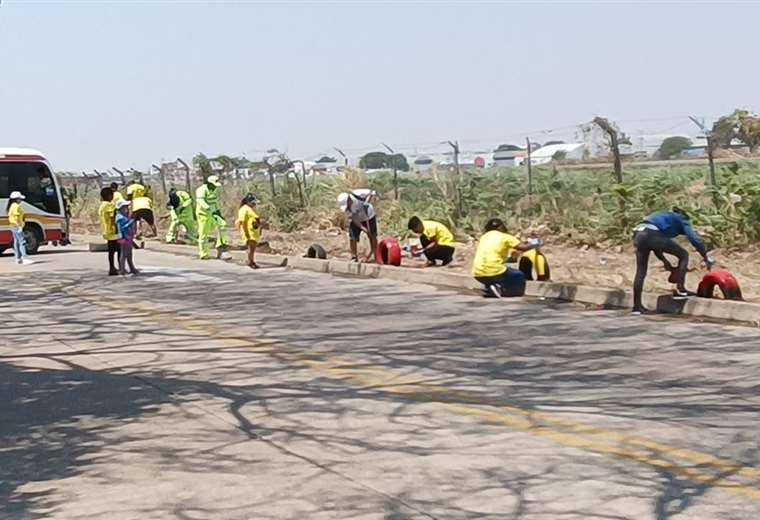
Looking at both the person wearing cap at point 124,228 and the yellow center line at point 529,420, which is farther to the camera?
the person wearing cap at point 124,228

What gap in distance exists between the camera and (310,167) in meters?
35.6

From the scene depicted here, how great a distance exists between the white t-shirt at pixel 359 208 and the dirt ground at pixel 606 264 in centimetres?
119

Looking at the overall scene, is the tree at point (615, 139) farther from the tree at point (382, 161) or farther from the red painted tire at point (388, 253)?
the tree at point (382, 161)

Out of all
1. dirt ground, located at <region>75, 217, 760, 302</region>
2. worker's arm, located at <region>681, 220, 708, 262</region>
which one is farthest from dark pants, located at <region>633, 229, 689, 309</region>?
dirt ground, located at <region>75, 217, 760, 302</region>

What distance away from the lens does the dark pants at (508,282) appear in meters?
15.5

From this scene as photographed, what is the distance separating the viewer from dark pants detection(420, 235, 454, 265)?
20094mm

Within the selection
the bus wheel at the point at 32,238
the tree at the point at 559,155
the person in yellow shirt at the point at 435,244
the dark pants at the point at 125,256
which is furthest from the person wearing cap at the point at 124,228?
the tree at the point at 559,155

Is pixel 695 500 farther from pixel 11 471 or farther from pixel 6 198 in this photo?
pixel 6 198

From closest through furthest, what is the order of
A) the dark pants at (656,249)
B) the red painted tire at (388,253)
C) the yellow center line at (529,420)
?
1. the yellow center line at (529,420)
2. the dark pants at (656,249)
3. the red painted tire at (388,253)

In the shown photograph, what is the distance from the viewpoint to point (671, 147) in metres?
24.5

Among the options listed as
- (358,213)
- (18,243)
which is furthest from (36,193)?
(358,213)

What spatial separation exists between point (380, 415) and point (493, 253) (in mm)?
7470

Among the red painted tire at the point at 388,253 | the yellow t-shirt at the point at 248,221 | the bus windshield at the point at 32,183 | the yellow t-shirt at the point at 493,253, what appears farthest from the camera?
the bus windshield at the point at 32,183

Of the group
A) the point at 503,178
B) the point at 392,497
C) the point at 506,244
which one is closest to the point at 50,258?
the point at 503,178
